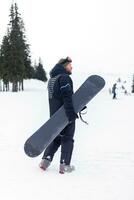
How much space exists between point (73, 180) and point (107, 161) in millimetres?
1496

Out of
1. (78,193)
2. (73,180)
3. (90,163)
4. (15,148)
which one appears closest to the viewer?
(78,193)

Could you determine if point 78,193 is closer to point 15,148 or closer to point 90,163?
point 90,163

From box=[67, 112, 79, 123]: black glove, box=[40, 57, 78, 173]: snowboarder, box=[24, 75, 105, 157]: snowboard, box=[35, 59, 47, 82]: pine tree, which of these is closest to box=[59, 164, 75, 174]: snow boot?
box=[40, 57, 78, 173]: snowboarder

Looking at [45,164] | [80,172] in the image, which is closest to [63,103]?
[45,164]

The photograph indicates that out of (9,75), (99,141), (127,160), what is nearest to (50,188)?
(127,160)

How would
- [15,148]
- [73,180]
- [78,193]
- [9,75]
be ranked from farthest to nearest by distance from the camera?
[9,75], [15,148], [73,180], [78,193]

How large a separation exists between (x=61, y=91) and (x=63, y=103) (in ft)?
1.04

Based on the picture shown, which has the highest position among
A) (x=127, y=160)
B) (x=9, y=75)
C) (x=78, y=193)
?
(x=78, y=193)

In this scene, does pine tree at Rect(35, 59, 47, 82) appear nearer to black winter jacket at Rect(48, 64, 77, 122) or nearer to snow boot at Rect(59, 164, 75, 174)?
black winter jacket at Rect(48, 64, 77, 122)

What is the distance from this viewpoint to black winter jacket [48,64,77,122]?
6.48 m

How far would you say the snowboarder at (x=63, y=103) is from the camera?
649 centimetres

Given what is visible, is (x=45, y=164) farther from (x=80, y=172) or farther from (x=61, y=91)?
(x=61, y=91)

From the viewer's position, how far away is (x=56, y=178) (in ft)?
20.9

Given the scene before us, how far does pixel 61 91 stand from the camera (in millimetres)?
6504
